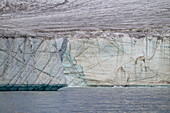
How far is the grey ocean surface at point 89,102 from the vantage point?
2.86 metres

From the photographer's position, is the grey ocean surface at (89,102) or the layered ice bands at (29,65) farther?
the layered ice bands at (29,65)

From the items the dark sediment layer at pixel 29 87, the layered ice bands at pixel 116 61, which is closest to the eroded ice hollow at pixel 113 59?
the layered ice bands at pixel 116 61

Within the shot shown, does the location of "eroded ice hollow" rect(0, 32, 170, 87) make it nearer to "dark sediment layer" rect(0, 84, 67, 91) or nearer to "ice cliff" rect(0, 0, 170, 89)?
"ice cliff" rect(0, 0, 170, 89)

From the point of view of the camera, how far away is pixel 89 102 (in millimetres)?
3252

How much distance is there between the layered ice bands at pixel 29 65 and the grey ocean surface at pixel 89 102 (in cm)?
14

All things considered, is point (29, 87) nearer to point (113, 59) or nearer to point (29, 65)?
point (29, 65)

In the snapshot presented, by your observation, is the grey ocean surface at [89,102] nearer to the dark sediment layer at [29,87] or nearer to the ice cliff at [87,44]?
the dark sediment layer at [29,87]

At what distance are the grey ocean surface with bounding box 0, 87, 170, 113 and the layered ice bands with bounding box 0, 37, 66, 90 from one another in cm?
14

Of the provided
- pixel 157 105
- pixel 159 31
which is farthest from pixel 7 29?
pixel 157 105

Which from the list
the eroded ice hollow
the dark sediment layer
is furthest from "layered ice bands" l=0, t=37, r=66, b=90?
the eroded ice hollow

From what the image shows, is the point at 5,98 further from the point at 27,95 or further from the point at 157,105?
the point at 157,105

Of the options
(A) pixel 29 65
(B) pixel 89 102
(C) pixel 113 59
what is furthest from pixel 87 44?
(B) pixel 89 102

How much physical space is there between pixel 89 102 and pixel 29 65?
46.8 inches

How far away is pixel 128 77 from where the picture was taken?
442 centimetres
